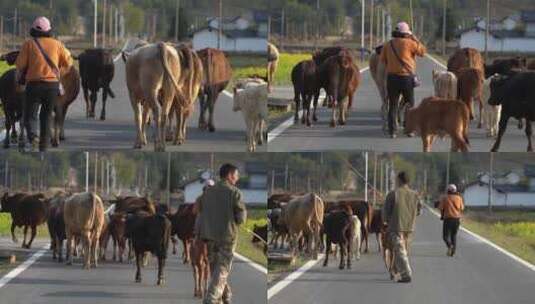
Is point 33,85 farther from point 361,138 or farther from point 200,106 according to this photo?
point 361,138

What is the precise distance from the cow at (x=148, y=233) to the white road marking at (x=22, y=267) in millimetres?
633

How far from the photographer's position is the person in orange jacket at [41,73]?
37.7 feet

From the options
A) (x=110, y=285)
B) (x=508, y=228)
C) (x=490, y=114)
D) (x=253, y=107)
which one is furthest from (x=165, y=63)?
(x=508, y=228)

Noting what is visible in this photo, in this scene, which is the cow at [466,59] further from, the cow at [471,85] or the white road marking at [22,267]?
the white road marking at [22,267]

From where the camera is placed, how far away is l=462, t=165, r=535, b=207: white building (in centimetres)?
1172

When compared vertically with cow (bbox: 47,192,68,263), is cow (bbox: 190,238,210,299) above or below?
below

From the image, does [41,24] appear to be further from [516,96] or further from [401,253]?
[516,96]

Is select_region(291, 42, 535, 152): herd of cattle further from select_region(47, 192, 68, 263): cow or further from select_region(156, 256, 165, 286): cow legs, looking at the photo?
select_region(47, 192, 68, 263): cow

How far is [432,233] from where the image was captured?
38.9ft

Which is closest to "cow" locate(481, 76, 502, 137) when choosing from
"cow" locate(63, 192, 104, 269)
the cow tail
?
the cow tail

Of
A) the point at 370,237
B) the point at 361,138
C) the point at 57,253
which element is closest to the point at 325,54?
the point at 361,138

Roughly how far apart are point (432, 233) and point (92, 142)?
2.57 m

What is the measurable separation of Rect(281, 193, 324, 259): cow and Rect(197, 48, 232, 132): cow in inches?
32.5

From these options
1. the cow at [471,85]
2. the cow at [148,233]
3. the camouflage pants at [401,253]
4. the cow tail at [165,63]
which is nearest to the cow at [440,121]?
the cow at [471,85]
